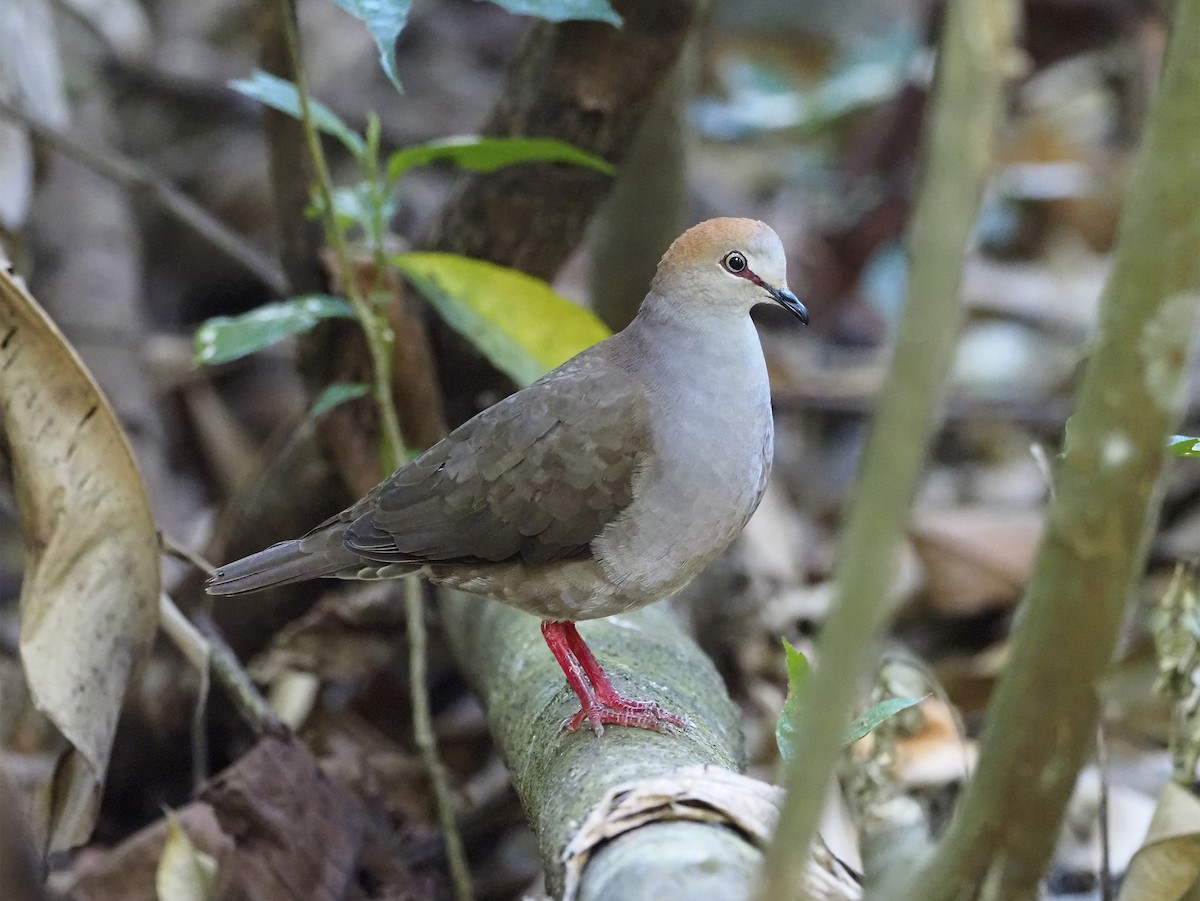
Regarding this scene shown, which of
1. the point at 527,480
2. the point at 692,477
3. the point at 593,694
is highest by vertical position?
the point at 692,477

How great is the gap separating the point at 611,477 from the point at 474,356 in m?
1.52

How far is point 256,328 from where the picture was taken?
319cm

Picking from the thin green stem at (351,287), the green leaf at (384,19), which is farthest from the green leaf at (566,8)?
the thin green stem at (351,287)

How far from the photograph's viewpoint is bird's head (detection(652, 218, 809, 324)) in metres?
2.87

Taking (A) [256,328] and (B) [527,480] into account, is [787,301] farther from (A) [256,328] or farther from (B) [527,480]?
(A) [256,328]

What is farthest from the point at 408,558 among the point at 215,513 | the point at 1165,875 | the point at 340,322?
the point at 215,513

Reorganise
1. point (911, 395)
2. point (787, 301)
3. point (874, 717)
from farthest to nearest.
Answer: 1. point (787, 301)
2. point (874, 717)
3. point (911, 395)

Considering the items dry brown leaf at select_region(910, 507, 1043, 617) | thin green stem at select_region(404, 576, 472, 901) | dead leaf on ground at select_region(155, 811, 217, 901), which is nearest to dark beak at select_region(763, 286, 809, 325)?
thin green stem at select_region(404, 576, 472, 901)

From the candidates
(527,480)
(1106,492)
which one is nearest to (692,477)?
(527,480)

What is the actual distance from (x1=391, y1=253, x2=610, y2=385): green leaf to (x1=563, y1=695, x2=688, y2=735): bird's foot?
1.03 m

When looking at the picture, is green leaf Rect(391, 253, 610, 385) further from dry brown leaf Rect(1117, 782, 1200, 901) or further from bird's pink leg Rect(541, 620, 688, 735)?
dry brown leaf Rect(1117, 782, 1200, 901)

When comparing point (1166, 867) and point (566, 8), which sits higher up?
point (566, 8)

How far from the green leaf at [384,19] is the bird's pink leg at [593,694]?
124 cm

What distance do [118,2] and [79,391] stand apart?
332 centimetres
